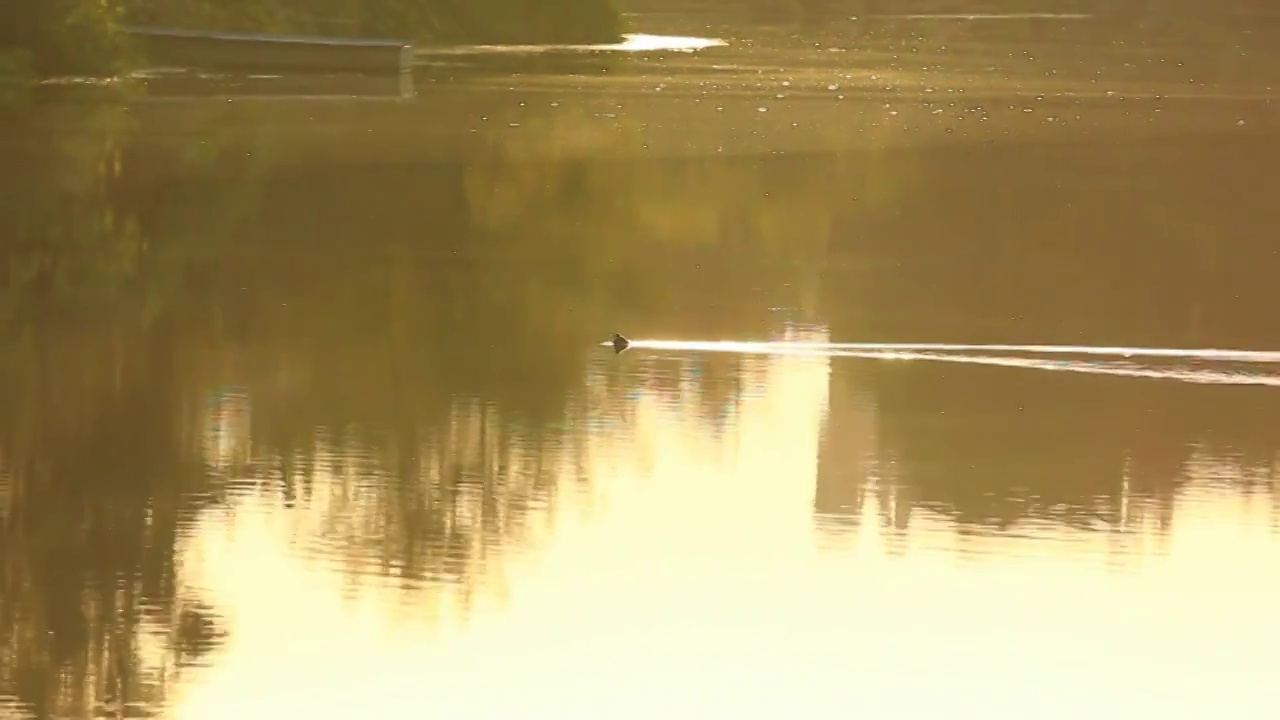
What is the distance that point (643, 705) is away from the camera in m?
8.34

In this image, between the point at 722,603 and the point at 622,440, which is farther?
the point at 622,440

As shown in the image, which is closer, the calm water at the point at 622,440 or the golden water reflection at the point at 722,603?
the golden water reflection at the point at 722,603

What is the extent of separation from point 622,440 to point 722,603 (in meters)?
3.16

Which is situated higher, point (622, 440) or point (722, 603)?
point (622, 440)

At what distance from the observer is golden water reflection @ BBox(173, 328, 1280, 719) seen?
8.51 m

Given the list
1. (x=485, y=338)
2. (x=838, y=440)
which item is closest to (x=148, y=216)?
(x=485, y=338)

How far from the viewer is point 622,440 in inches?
504

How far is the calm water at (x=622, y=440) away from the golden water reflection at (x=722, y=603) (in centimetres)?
2

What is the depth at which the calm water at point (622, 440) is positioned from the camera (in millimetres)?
8875

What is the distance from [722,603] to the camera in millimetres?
9711

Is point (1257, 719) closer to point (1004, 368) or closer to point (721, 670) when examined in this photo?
point (721, 670)

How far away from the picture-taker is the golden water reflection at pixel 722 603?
8.51 m

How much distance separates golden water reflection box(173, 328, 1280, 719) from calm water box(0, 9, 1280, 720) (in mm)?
24

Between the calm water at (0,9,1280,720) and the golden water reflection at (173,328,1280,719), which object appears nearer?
the golden water reflection at (173,328,1280,719)
